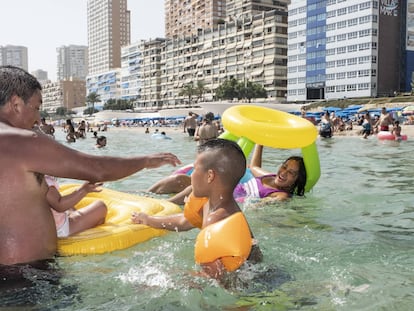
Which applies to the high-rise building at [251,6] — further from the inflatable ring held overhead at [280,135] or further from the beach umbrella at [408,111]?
the inflatable ring held overhead at [280,135]

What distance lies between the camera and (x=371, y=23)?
59906 millimetres

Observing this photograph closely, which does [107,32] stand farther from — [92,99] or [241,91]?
[241,91]

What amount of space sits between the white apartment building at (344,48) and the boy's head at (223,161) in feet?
204

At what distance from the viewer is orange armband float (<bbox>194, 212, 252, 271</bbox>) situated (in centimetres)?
266

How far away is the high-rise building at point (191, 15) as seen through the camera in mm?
106312

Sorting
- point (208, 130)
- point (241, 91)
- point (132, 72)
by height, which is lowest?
point (208, 130)

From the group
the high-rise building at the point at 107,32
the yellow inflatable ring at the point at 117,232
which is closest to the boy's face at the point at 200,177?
the yellow inflatable ring at the point at 117,232

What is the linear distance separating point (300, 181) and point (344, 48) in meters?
61.0

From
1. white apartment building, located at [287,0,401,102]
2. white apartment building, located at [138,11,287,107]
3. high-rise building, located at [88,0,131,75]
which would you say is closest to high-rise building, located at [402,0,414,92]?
white apartment building, located at [287,0,401,102]

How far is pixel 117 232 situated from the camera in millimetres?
3760

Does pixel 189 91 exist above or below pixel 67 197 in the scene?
above

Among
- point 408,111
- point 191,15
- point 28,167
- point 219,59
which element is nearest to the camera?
point 28,167

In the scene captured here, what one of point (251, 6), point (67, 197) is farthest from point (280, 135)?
point (251, 6)

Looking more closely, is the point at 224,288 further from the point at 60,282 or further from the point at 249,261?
the point at 60,282
